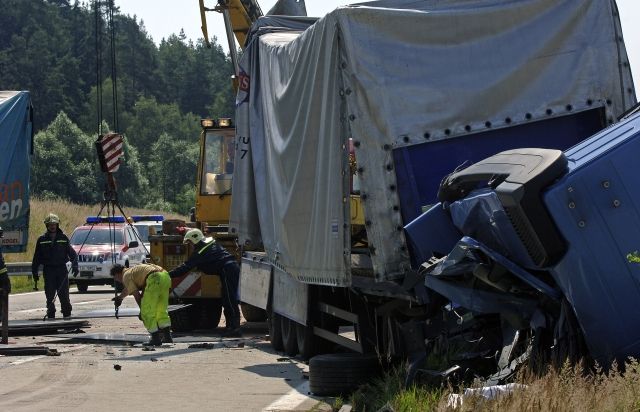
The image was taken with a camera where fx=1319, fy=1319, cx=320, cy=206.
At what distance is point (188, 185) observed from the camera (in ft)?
362

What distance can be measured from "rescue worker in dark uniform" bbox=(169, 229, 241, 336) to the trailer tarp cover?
6.30 meters

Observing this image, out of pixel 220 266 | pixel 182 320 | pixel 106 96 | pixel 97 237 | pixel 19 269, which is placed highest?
pixel 106 96

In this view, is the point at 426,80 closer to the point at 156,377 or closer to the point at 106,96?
the point at 156,377

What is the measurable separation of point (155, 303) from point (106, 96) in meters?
120

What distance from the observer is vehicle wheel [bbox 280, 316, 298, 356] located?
1486 centimetres

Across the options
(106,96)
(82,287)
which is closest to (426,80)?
(82,287)

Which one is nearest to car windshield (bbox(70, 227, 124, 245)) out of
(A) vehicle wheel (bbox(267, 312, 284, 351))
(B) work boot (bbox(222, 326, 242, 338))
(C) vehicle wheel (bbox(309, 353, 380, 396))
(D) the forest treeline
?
(B) work boot (bbox(222, 326, 242, 338))

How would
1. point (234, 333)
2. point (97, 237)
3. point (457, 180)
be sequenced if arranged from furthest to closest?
point (97, 237) < point (234, 333) < point (457, 180)

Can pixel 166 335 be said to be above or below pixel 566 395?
below

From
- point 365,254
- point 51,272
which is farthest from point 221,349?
point 51,272

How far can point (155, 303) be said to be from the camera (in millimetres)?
16312

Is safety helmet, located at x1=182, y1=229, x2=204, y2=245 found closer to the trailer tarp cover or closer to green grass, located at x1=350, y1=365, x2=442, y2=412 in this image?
the trailer tarp cover

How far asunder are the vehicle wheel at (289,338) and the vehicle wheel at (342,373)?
3784mm

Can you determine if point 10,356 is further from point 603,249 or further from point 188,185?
point 188,185
